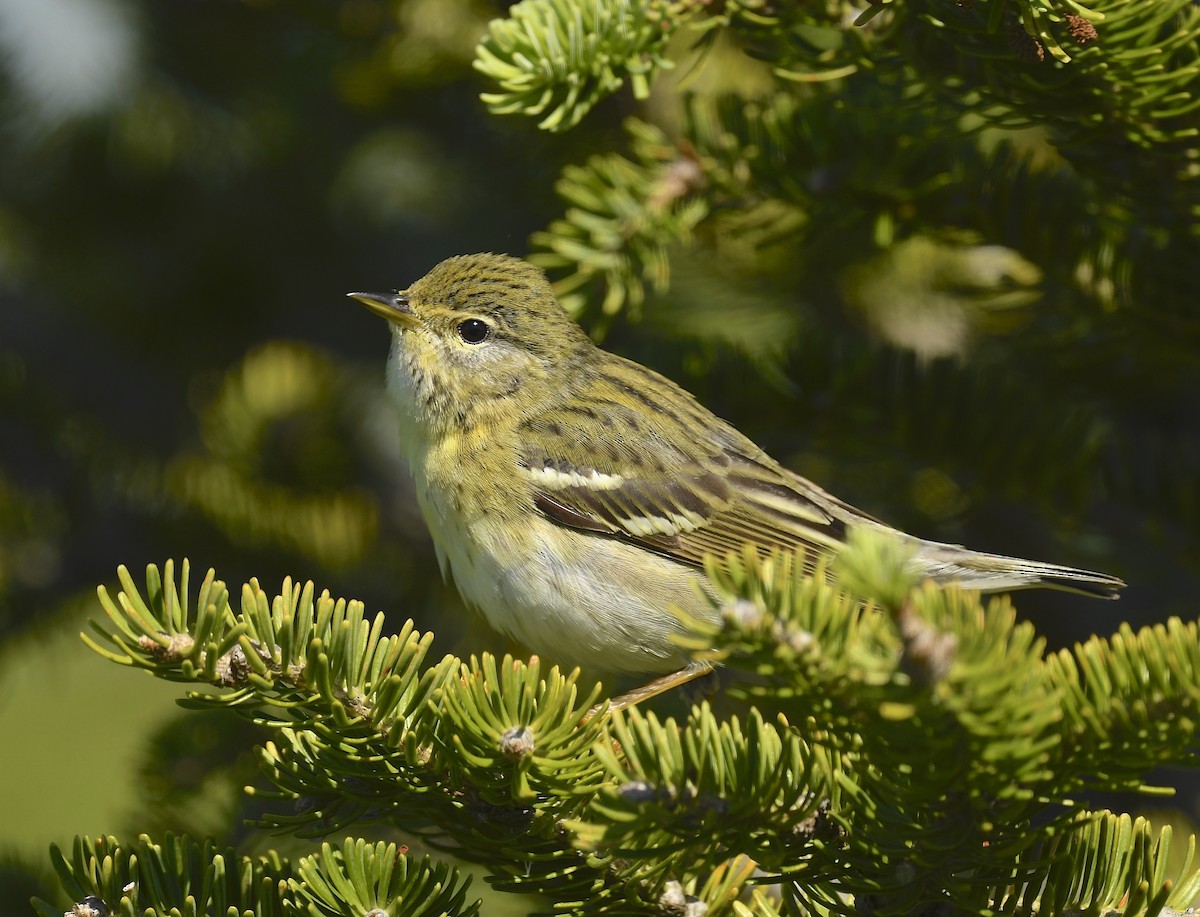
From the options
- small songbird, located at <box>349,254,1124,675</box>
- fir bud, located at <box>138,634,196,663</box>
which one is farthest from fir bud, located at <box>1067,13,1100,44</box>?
fir bud, located at <box>138,634,196,663</box>

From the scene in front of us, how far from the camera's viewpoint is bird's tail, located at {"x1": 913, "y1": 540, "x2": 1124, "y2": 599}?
3.20 meters

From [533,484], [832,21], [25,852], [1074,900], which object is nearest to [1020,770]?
[1074,900]

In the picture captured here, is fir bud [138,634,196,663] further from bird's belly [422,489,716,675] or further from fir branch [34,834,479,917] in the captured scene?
bird's belly [422,489,716,675]

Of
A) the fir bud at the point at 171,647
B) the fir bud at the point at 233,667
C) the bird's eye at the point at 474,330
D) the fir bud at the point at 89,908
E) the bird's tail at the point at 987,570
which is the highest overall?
the bird's eye at the point at 474,330

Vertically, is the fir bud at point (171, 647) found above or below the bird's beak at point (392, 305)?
below

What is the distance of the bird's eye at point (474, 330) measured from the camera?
418cm

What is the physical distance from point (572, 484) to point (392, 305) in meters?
0.84

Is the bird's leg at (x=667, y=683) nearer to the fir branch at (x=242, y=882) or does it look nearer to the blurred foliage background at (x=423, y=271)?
the blurred foliage background at (x=423, y=271)

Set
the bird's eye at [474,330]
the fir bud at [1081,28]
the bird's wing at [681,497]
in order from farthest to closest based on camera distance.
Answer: the bird's eye at [474,330], the bird's wing at [681,497], the fir bud at [1081,28]

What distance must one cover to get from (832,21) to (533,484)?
1650 mm

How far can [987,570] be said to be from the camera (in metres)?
3.43

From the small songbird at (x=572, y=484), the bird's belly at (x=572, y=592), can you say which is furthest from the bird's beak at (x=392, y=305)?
the bird's belly at (x=572, y=592)

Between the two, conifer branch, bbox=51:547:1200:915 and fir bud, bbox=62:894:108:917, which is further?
fir bud, bbox=62:894:108:917

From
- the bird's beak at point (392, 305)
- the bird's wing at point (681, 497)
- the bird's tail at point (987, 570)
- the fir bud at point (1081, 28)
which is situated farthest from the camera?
the bird's beak at point (392, 305)
